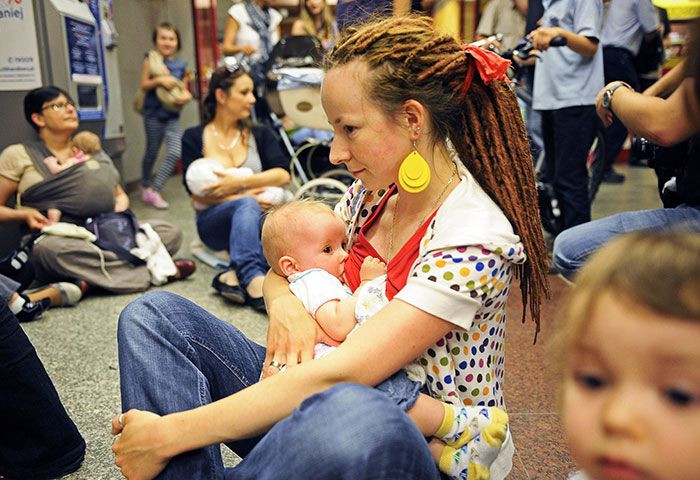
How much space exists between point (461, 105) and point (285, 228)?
0.48 m

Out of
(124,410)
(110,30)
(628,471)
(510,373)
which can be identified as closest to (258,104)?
(110,30)

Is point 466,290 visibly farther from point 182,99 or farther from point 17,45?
point 182,99

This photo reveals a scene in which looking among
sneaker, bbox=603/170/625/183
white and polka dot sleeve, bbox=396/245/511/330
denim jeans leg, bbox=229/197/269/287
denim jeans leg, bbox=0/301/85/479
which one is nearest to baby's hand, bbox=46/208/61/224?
denim jeans leg, bbox=229/197/269/287

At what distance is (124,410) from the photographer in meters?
1.04

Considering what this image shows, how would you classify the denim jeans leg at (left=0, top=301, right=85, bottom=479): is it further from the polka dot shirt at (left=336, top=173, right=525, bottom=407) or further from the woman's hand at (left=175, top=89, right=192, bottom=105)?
the woman's hand at (left=175, top=89, right=192, bottom=105)

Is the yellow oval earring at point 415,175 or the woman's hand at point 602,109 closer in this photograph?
the yellow oval earring at point 415,175

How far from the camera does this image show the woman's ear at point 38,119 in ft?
9.47

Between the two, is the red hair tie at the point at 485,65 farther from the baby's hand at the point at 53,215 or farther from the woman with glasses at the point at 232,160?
the baby's hand at the point at 53,215

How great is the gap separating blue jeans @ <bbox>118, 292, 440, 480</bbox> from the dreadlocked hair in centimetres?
40

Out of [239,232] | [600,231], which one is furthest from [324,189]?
[600,231]

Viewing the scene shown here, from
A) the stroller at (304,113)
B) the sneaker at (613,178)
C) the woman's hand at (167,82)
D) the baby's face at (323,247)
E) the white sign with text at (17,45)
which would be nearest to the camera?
the baby's face at (323,247)

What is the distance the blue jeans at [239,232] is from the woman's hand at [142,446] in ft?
5.65

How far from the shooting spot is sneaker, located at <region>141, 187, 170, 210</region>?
498 centimetres

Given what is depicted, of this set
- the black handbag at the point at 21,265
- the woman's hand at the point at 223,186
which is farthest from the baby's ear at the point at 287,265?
the black handbag at the point at 21,265
